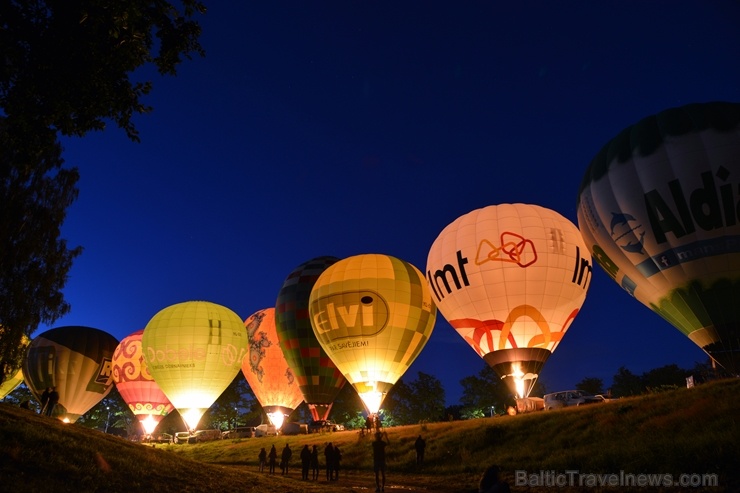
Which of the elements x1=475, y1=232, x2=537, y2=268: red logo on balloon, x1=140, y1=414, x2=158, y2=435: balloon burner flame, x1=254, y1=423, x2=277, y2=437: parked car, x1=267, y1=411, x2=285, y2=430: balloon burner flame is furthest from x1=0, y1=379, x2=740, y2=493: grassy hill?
x1=140, y1=414, x2=158, y2=435: balloon burner flame

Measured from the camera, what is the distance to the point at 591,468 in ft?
39.3

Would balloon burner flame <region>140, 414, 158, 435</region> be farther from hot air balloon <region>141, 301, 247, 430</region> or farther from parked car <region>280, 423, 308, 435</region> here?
parked car <region>280, 423, 308, 435</region>

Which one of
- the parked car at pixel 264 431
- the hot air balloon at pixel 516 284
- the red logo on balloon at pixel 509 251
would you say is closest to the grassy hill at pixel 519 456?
the hot air balloon at pixel 516 284

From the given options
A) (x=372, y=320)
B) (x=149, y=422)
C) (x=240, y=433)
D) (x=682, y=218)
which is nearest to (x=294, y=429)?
(x=240, y=433)

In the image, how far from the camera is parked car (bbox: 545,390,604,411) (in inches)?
893

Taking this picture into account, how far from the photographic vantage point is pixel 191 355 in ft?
129

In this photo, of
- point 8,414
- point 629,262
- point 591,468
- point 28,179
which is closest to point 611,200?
point 629,262

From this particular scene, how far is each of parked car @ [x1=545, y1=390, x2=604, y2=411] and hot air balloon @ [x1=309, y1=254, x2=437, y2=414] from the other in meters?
9.65

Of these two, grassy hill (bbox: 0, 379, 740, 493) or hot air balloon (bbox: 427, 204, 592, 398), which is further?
hot air balloon (bbox: 427, 204, 592, 398)

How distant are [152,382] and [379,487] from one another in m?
38.9

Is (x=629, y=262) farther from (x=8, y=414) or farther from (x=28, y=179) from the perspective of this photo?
(x=28, y=179)

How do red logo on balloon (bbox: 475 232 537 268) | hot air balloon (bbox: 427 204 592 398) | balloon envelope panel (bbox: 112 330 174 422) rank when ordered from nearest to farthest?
hot air balloon (bbox: 427 204 592 398) → red logo on balloon (bbox: 475 232 537 268) → balloon envelope panel (bbox: 112 330 174 422)
